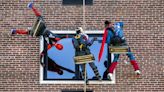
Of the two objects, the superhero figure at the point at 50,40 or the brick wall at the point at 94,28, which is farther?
the brick wall at the point at 94,28

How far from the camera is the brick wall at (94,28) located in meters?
13.7

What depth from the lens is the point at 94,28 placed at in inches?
550

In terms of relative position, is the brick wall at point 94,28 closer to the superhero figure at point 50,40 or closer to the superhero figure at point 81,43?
the superhero figure at point 50,40

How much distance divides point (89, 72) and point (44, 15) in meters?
2.10

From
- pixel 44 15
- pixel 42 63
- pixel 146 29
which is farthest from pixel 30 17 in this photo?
pixel 146 29

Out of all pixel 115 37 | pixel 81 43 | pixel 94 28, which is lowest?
pixel 81 43

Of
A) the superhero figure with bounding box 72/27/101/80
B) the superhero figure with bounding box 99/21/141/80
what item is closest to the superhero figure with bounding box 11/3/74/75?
the superhero figure with bounding box 72/27/101/80

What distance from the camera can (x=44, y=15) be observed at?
1406 centimetres

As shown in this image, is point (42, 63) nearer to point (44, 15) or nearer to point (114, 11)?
point (44, 15)

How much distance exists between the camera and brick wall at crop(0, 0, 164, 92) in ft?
45.1

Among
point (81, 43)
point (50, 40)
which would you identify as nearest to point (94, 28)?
point (81, 43)

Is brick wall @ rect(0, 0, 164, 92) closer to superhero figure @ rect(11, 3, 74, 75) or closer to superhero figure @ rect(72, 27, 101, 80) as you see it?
superhero figure @ rect(11, 3, 74, 75)

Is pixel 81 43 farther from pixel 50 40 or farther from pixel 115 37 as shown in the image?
pixel 50 40

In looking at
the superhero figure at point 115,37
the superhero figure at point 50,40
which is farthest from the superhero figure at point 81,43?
the superhero figure at point 50,40
